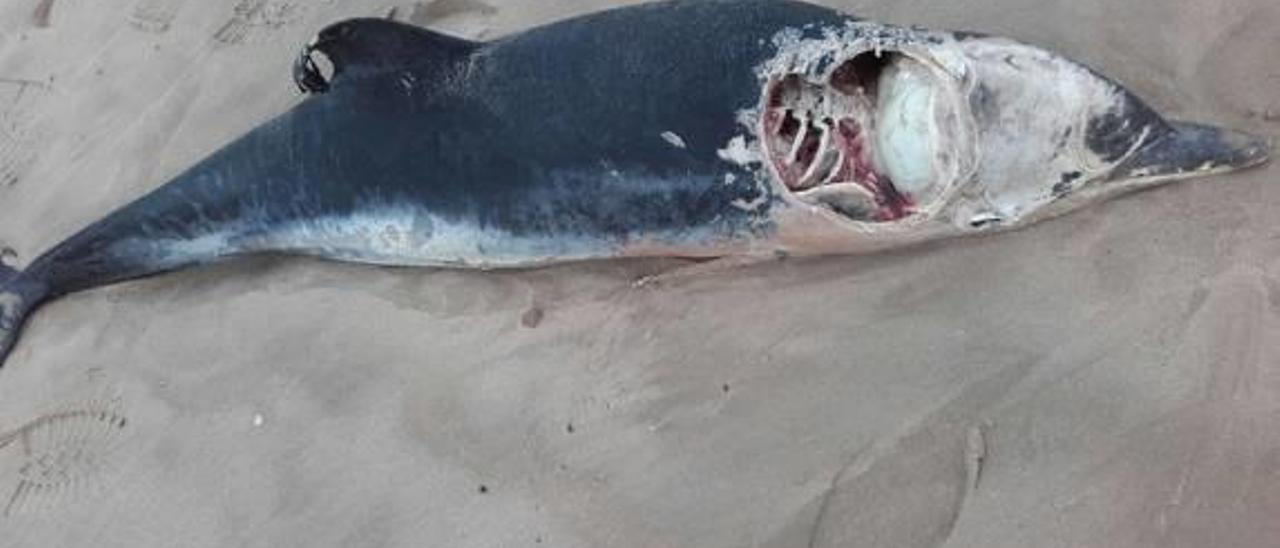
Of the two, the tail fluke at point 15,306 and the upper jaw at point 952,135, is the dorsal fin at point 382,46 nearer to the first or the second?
the upper jaw at point 952,135

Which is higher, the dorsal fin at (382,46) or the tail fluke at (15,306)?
the dorsal fin at (382,46)

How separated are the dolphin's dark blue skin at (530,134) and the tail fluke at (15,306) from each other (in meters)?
0.59

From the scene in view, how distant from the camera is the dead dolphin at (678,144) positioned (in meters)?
3.29

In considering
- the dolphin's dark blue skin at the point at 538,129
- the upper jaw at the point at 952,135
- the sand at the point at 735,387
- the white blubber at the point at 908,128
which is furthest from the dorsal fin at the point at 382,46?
A: the white blubber at the point at 908,128

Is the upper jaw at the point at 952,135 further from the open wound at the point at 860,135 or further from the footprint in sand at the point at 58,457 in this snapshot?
the footprint in sand at the point at 58,457

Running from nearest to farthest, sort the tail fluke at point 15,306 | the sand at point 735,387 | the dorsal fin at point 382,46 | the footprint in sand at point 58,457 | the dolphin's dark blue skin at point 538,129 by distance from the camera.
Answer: the sand at point 735,387
the dolphin's dark blue skin at point 538,129
the dorsal fin at point 382,46
the footprint in sand at point 58,457
the tail fluke at point 15,306

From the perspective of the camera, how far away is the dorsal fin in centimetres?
371

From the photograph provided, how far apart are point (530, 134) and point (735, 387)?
84cm

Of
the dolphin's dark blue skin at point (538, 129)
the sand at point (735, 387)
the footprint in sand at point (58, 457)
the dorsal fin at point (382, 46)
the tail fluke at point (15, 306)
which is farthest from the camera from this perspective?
the tail fluke at point (15, 306)

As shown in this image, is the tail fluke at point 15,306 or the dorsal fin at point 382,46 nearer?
the dorsal fin at point 382,46

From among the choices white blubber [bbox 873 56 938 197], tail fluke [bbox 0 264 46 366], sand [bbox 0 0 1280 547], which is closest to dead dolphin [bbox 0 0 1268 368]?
white blubber [bbox 873 56 938 197]

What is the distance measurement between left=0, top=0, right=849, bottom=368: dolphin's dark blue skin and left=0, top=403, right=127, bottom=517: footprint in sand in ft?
2.16

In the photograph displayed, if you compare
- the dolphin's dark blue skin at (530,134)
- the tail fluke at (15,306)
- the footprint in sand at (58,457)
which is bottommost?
the footprint in sand at (58,457)

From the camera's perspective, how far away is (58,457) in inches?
154
